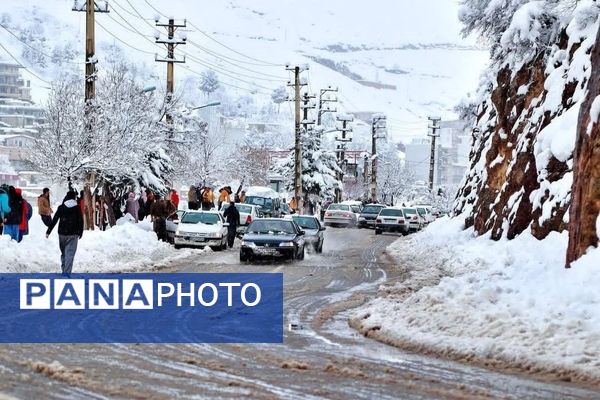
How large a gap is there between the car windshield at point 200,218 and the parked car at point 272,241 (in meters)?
3.87

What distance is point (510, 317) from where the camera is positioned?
13.4 metres

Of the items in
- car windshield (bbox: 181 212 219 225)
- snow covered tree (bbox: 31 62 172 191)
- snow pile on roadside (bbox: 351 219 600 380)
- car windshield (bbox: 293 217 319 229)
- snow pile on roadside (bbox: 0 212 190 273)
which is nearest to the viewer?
snow pile on roadside (bbox: 351 219 600 380)

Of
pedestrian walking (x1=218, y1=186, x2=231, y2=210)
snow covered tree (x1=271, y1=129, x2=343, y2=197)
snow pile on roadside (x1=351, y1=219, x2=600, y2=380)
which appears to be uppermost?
snow covered tree (x1=271, y1=129, x2=343, y2=197)

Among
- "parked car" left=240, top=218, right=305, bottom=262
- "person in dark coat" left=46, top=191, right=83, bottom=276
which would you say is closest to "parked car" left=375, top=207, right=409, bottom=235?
"parked car" left=240, top=218, right=305, bottom=262

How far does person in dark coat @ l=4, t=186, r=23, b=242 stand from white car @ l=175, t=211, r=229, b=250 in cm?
952

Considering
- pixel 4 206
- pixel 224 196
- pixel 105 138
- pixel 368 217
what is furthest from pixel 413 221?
pixel 4 206

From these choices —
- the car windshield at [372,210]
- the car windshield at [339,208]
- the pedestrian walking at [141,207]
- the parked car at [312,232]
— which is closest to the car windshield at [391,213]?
the car windshield at [372,210]

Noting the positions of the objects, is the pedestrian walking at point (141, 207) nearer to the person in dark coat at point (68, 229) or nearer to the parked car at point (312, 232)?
the parked car at point (312, 232)

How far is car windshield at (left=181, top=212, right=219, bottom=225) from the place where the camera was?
3627 cm

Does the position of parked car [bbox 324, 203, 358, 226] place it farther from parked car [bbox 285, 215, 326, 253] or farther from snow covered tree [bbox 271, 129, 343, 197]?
parked car [bbox 285, 215, 326, 253]

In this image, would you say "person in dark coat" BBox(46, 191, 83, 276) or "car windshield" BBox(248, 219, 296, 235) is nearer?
"person in dark coat" BBox(46, 191, 83, 276)

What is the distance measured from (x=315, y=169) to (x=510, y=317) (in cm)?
7294

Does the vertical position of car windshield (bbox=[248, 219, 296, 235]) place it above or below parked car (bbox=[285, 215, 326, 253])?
above

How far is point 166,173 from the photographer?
4634 centimetres
